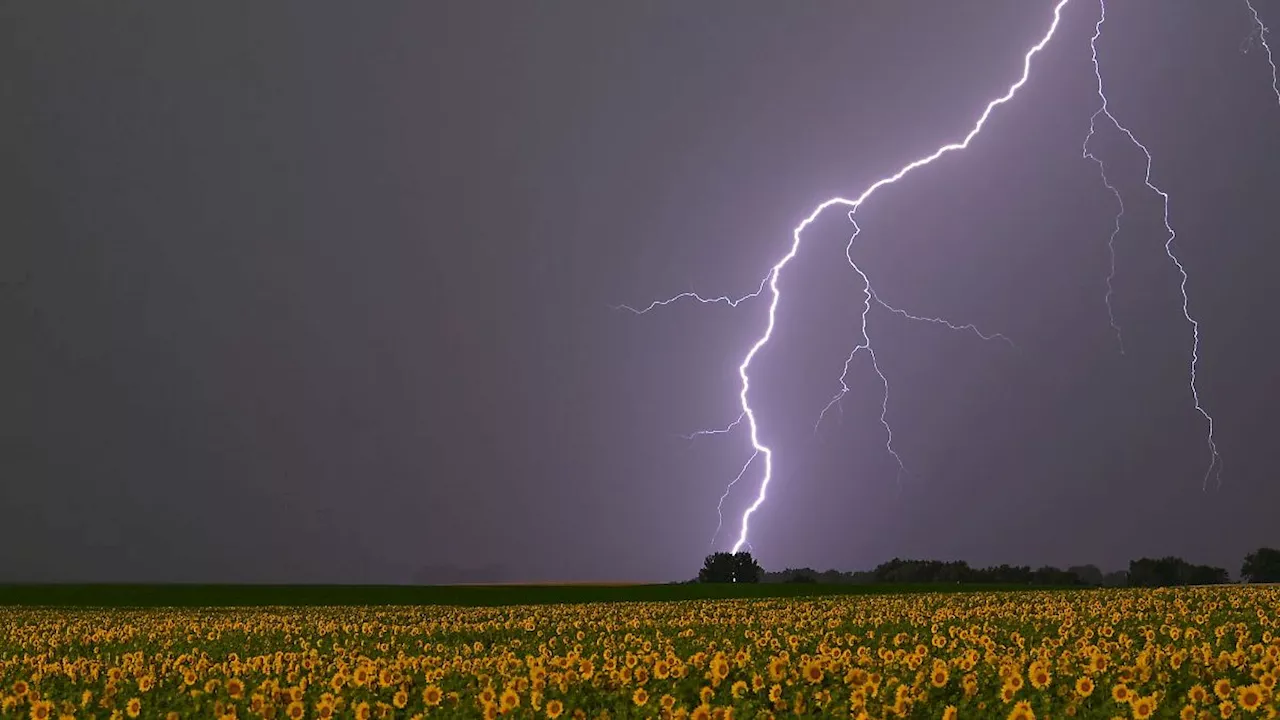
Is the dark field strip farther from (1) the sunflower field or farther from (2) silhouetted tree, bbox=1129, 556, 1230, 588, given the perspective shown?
(1) the sunflower field

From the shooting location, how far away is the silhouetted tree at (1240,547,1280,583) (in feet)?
185

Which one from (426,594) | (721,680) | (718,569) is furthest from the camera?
(718,569)

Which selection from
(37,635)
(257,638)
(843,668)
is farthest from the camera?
(37,635)

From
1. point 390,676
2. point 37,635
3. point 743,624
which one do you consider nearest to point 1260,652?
point 390,676

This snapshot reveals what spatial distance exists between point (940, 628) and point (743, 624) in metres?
3.65

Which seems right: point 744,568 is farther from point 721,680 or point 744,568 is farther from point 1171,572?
point 721,680

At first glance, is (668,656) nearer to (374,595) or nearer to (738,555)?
(374,595)

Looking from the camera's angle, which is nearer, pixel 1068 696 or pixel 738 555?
pixel 1068 696

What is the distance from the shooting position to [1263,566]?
2249 inches

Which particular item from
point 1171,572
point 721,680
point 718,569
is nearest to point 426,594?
point 718,569

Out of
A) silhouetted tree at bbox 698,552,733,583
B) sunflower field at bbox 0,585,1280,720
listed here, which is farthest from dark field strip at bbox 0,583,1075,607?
sunflower field at bbox 0,585,1280,720

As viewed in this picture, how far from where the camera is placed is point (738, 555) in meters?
61.2

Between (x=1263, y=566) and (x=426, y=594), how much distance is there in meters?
43.0

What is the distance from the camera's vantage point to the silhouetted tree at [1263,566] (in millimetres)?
56281
